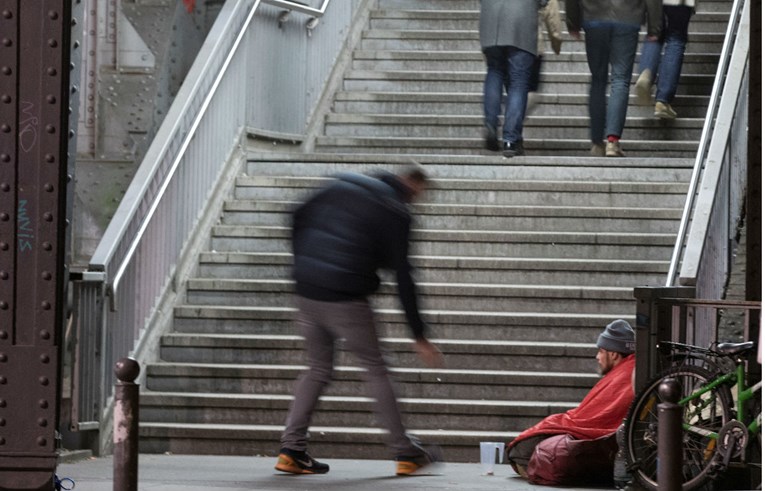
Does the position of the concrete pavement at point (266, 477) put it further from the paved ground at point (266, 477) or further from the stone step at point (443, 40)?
the stone step at point (443, 40)

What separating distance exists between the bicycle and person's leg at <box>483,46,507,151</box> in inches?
210

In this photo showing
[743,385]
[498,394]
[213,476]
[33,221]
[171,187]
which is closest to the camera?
[33,221]

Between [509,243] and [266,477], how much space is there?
3953 mm

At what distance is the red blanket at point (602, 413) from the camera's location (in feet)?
31.8

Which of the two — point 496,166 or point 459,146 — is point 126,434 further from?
point 459,146

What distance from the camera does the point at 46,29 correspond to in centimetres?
795

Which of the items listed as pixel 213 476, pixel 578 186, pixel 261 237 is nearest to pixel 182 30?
pixel 261 237

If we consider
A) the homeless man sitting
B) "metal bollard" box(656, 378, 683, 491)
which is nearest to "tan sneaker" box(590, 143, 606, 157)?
the homeless man sitting

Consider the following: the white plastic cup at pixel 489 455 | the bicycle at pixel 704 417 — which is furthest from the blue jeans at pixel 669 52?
the bicycle at pixel 704 417

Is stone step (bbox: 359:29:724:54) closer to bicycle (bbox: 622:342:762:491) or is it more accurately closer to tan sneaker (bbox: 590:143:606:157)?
tan sneaker (bbox: 590:143:606:157)

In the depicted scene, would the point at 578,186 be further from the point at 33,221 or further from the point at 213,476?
the point at 33,221

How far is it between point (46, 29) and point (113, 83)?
7.35 m

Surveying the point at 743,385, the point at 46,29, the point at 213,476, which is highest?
the point at 46,29

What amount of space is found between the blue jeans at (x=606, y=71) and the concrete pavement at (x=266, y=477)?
447 centimetres
